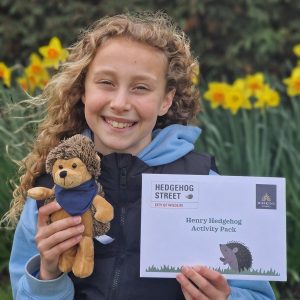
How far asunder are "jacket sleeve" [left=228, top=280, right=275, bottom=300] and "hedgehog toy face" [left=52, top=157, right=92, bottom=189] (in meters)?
0.55

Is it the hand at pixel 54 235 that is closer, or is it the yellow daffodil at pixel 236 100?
the hand at pixel 54 235

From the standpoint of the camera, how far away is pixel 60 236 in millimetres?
1800

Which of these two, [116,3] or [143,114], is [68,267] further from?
[116,3]

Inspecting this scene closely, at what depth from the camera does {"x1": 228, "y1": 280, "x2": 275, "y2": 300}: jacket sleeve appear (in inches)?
78.5

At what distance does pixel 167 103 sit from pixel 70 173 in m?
0.50

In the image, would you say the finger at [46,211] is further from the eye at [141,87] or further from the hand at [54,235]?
the eye at [141,87]

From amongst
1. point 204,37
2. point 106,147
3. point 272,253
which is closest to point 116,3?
point 204,37

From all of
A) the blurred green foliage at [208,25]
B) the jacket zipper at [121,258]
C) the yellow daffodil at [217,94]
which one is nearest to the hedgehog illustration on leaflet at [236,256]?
the jacket zipper at [121,258]

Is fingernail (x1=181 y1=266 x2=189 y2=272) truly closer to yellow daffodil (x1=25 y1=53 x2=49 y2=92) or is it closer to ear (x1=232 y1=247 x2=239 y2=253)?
ear (x1=232 y1=247 x2=239 y2=253)

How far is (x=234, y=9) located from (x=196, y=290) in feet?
11.7

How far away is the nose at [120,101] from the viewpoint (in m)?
1.91

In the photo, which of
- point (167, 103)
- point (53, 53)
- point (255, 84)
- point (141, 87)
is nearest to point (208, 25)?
point (255, 84)

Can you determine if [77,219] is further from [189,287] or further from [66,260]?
[189,287]

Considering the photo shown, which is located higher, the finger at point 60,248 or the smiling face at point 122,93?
the smiling face at point 122,93
